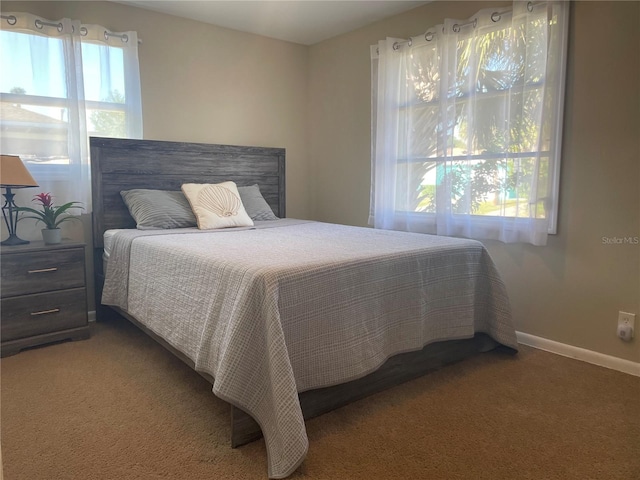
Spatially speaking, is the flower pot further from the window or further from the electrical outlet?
the electrical outlet

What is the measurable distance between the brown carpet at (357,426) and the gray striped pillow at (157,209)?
0.95 meters

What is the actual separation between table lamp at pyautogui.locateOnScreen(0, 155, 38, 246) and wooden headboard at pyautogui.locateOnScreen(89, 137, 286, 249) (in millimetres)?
482

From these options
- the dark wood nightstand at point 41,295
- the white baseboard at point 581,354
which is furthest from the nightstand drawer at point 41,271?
the white baseboard at point 581,354

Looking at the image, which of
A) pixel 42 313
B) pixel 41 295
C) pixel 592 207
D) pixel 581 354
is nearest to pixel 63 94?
pixel 41 295

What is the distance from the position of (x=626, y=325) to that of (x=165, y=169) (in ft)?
10.2

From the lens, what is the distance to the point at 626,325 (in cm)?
243

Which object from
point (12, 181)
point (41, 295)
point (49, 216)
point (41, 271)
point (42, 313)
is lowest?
point (42, 313)

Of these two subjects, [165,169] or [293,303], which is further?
[165,169]

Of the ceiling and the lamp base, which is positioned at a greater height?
the ceiling

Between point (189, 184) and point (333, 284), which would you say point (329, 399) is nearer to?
point (333, 284)

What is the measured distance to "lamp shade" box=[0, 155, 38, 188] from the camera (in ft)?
8.34

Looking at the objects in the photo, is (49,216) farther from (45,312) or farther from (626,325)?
(626,325)

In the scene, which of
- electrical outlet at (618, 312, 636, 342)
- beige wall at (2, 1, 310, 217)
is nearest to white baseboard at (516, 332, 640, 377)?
electrical outlet at (618, 312, 636, 342)

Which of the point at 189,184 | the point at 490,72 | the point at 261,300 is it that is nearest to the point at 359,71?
the point at 490,72
